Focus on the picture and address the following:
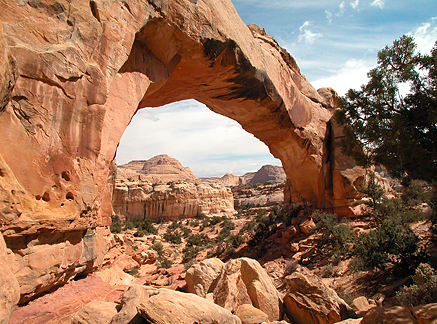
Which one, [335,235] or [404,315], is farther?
[335,235]

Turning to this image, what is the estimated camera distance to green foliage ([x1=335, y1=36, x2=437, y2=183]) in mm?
6398

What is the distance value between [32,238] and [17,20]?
2949 millimetres

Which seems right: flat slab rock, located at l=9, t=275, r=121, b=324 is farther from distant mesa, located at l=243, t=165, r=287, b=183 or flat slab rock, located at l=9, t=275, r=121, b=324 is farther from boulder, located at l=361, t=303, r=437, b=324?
distant mesa, located at l=243, t=165, r=287, b=183

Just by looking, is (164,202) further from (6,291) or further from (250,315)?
(6,291)

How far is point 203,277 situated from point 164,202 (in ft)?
84.6

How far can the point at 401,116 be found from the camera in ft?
21.7

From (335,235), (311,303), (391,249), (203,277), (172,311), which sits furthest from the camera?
(335,235)

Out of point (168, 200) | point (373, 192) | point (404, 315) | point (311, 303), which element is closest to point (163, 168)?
point (168, 200)

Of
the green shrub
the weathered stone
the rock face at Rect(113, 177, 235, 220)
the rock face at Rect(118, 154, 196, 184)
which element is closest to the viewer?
the weathered stone

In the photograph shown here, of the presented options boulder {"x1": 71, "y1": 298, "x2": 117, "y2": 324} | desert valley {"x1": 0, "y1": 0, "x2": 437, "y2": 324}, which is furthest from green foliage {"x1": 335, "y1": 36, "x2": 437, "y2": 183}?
boulder {"x1": 71, "y1": 298, "x2": 117, "y2": 324}

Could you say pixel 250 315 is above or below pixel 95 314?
below

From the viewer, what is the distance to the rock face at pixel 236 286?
4586 mm

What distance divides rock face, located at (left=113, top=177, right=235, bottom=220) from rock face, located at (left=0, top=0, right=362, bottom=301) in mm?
23128

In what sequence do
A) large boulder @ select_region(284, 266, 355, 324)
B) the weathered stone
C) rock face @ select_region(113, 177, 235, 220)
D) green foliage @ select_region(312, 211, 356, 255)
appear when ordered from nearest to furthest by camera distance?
the weathered stone → large boulder @ select_region(284, 266, 355, 324) → green foliage @ select_region(312, 211, 356, 255) → rock face @ select_region(113, 177, 235, 220)
